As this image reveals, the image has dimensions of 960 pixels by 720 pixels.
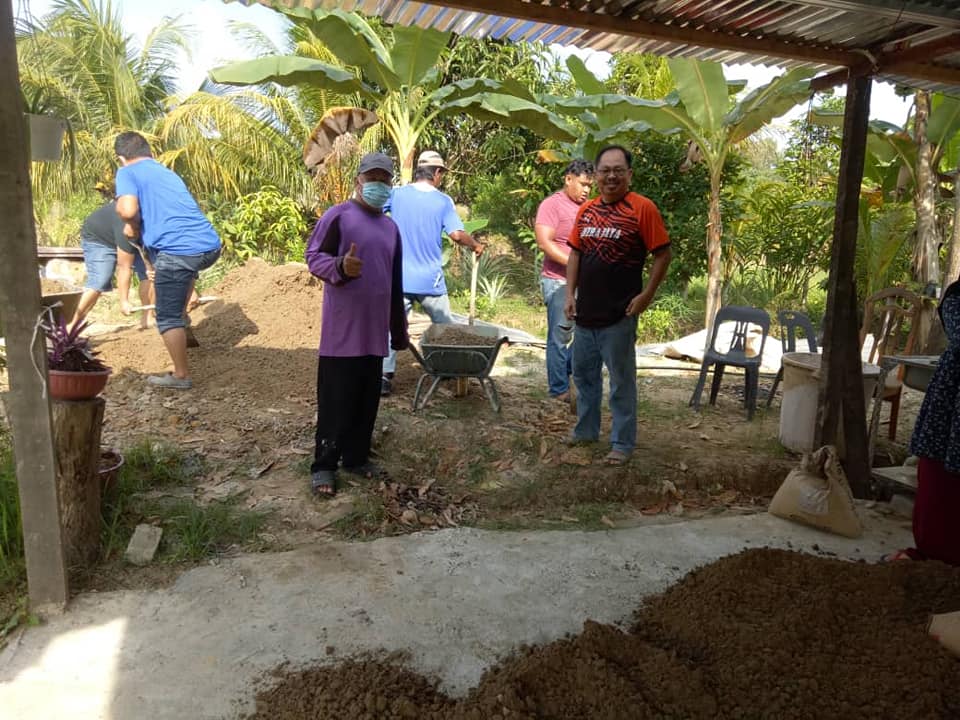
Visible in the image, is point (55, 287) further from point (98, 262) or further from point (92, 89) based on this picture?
point (92, 89)

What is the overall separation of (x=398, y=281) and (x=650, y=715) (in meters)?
2.90

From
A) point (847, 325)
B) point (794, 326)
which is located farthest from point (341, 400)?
point (794, 326)

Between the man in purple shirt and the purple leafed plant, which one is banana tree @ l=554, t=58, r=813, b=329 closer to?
the man in purple shirt

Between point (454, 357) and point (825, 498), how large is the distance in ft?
8.78

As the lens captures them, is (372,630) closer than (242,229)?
Yes

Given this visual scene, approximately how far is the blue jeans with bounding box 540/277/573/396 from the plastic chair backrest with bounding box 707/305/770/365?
1320mm

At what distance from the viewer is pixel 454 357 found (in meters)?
5.32

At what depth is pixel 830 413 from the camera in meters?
4.40

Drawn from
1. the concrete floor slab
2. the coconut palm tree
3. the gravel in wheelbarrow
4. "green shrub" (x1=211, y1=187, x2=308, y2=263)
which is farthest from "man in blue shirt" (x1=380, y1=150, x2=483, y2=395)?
the coconut palm tree

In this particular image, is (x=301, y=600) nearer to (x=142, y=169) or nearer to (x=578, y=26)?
(x=578, y=26)

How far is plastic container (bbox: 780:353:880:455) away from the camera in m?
5.05

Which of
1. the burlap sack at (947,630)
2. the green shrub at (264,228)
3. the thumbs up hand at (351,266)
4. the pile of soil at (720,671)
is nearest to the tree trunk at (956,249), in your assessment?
the pile of soil at (720,671)

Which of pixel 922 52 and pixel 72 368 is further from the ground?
pixel 922 52

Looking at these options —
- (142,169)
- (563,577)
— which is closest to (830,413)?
(563,577)
